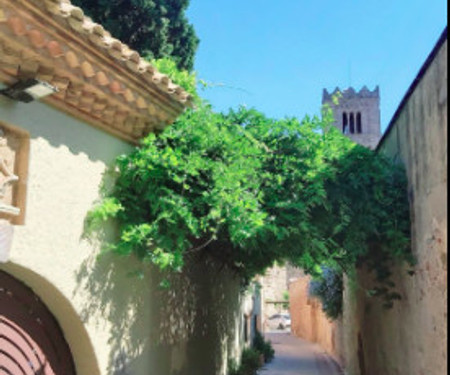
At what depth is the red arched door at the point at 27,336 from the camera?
13.1 ft

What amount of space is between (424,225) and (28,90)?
4178 mm

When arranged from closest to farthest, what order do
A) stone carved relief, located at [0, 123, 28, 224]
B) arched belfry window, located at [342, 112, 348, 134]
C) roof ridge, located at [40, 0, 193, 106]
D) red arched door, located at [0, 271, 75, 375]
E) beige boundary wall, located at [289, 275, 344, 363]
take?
roof ridge, located at [40, 0, 193, 106]
stone carved relief, located at [0, 123, 28, 224]
red arched door, located at [0, 271, 75, 375]
beige boundary wall, located at [289, 275, 344, 363]
arched belfry window, located at [342, 112, 348, 134]

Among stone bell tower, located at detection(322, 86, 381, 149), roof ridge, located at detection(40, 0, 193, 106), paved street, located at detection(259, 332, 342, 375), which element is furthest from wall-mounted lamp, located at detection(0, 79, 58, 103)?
stone bell tower, located at detection(322, 86, 381, 149)

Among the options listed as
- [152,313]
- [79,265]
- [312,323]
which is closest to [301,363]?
[312,323]

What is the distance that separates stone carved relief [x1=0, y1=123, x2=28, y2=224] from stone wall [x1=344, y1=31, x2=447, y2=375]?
358 cm

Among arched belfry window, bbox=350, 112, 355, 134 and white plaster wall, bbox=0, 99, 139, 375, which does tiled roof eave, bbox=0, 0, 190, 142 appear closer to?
white plaster wall, bbox=0, 99, 139, 375

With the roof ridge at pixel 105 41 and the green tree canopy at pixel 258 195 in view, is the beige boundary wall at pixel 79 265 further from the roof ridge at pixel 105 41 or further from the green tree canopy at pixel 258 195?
the roof ridge at pixel 105 41

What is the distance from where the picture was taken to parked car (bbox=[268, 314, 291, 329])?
46375mm

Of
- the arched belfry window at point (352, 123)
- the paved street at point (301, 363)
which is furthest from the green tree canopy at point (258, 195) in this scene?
the arched belfry window at point (352, 123)

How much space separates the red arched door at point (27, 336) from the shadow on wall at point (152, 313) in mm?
307

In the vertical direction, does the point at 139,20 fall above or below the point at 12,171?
above

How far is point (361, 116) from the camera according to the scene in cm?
5606

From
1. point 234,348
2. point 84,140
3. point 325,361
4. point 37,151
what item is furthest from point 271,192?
point 325,361

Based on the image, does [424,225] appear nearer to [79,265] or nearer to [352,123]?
[79,265]
